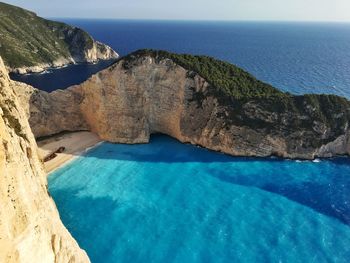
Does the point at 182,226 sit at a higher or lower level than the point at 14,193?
lower

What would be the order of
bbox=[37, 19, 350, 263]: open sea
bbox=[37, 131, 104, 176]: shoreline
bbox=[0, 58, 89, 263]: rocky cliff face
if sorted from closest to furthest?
bbox=[0, 58, 89, 263]: rocky cliff face
bbox=[37, 19, 350, 263]: open sea
bbox=[37, 131, 104, 176]: shoreline

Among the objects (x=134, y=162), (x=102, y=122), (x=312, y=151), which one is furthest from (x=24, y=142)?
(x=312, y=151)

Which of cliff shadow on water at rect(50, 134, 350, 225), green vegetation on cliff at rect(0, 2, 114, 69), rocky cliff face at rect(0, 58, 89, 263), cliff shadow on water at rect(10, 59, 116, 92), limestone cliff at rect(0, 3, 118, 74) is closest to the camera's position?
rocky cliff face at rect(0, 58, 89, 263)

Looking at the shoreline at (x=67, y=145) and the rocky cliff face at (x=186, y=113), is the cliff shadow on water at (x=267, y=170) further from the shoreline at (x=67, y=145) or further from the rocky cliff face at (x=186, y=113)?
the shoreline at (x=67, y=145)

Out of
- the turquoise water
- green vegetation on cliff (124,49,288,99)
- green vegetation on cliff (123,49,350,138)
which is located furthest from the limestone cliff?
the turquoise water

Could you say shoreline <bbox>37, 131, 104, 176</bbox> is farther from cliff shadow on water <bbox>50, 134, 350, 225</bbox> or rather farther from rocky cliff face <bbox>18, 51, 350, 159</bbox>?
cliff shadow on water <bbox>50, 134, 350, 225</bbox>

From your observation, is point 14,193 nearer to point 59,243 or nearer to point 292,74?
point 59,243

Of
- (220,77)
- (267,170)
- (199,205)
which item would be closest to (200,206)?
(199,205)
